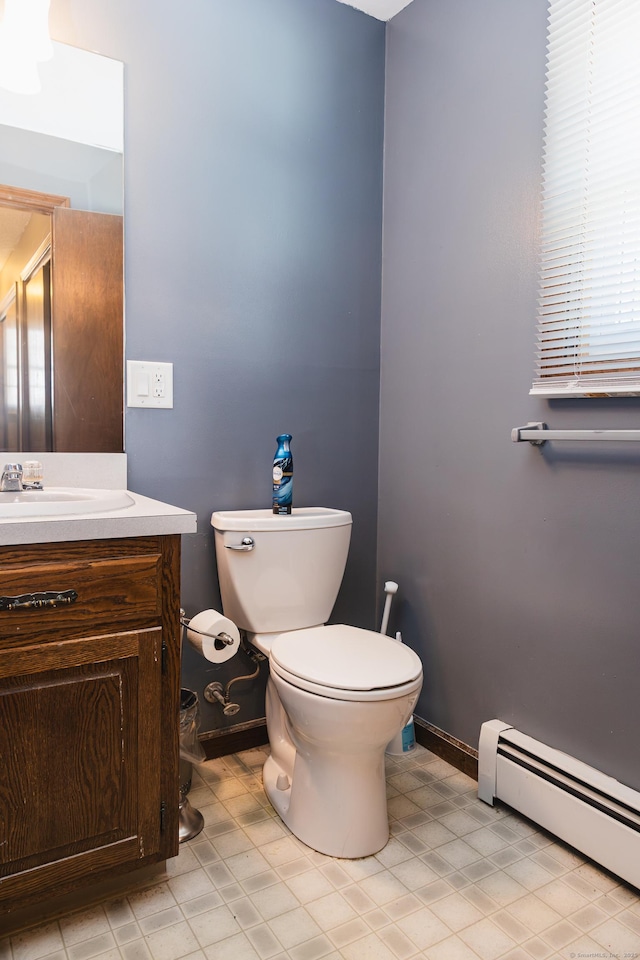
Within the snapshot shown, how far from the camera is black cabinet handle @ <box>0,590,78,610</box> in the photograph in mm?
1084

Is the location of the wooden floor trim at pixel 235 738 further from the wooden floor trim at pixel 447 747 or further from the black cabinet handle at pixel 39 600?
the black cabinet handle at pixel 39 600

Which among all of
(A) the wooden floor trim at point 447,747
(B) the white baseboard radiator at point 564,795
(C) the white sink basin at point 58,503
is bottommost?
(A) the wooden floor trim at point 447,747

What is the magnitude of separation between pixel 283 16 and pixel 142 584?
168cm

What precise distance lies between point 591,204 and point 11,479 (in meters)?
1.42

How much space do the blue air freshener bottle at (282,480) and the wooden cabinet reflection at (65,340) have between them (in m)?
0.42

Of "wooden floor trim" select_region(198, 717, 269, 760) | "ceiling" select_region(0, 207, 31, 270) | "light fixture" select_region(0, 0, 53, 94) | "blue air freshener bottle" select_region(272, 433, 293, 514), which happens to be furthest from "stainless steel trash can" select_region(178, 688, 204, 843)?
"light fixture" select_region(0, 0, 53, 94)

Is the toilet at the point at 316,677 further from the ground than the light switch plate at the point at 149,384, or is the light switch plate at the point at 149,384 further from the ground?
the light switch plate at the point at 149,384

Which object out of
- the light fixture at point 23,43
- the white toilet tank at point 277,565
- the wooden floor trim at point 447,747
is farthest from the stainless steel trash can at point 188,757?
the light fixture at point 23,43

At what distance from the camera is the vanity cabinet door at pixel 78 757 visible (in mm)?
1122

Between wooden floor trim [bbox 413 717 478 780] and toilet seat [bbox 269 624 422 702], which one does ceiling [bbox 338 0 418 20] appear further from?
wooden floor trim [bbox 413 717 478 780]

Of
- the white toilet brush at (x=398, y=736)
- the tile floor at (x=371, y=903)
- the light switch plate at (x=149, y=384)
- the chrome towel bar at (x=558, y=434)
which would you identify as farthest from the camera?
the white toilet brush at (x=398, y=736)

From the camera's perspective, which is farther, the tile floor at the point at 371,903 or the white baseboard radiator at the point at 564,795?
the white baseboard radiator at the point at 564,795

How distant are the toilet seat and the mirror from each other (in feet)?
2.29

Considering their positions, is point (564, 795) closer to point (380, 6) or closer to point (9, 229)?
point (9, 229)
